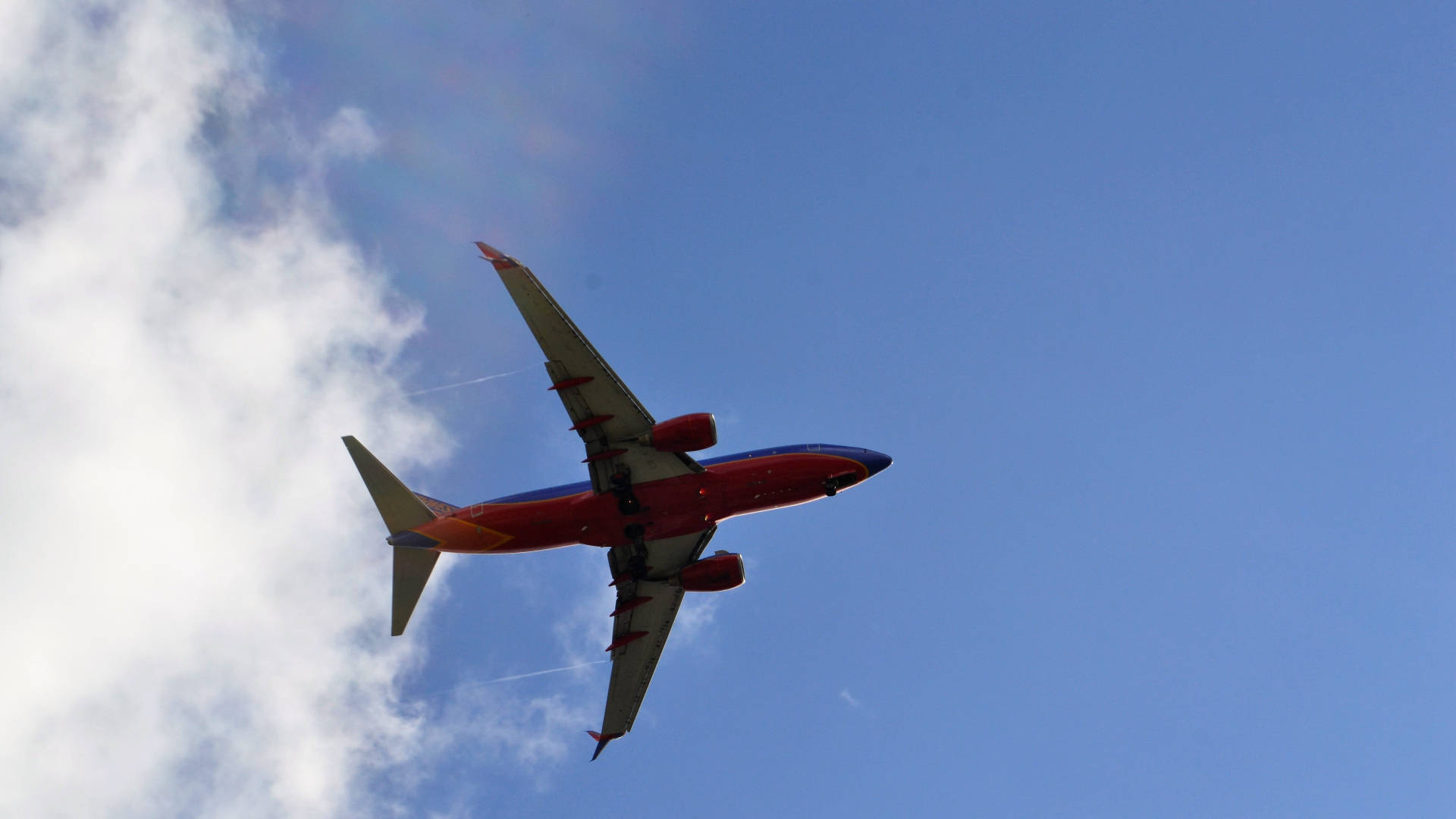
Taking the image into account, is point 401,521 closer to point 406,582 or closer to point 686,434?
point 406,582

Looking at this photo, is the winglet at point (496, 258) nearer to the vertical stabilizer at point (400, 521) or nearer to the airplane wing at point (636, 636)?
the vertical stabilizer at point (400, 521)

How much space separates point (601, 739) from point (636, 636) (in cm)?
579

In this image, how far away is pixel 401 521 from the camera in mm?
45031

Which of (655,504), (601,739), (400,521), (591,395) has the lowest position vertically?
(601,739)

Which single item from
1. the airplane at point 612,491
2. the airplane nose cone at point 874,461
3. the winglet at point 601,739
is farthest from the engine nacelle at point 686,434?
the winglet at point 601,739

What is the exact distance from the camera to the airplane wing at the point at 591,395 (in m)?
39.2

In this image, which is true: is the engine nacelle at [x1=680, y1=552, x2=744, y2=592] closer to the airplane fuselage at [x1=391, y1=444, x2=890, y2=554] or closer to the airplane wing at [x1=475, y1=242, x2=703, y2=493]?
the airplane fuselage at [x1=391, y1=444, x2=890, y2=554]

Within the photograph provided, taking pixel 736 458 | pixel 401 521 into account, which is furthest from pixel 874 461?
pixel 401 521

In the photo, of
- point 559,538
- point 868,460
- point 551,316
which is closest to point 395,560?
point 559,538

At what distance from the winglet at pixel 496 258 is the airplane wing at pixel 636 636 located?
18.8 m

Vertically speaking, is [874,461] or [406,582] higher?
[874,461]

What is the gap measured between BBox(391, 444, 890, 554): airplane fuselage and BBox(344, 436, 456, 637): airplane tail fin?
0.48 meters

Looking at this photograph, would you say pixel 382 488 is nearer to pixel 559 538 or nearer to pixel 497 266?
pixel 559 538

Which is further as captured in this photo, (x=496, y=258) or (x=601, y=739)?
(x=601, y=739)
